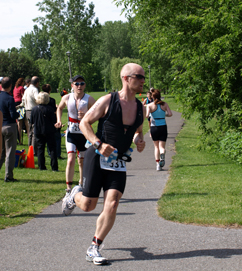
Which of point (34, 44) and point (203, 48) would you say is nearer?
point (203, 48)

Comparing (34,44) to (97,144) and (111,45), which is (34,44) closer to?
(111,45)

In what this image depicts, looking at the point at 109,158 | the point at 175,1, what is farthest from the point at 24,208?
the point at 175,1

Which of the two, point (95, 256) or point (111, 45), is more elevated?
point (111, 45)

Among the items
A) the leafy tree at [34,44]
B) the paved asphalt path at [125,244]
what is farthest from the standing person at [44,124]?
the leafy tree at [34,44]

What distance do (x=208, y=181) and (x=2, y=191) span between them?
4247 mm

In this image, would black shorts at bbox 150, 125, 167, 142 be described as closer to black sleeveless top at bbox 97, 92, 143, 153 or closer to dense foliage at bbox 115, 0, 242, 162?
dense foliage at bbox 115, 0, 242, 162

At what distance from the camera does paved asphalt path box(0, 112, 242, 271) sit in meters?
3.86

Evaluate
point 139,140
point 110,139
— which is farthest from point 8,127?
point 110,139

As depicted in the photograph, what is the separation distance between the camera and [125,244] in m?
4.47

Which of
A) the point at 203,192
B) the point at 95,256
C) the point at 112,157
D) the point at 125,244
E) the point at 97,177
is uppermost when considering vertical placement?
the point at 112,157

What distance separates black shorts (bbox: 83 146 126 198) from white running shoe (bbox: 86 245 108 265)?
56cm

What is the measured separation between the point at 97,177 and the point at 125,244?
95cm

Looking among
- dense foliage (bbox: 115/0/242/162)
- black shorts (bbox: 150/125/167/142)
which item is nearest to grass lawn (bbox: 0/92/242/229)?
black shorts (bbox: 150/125/167/142)

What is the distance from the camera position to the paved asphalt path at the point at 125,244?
152 inches
